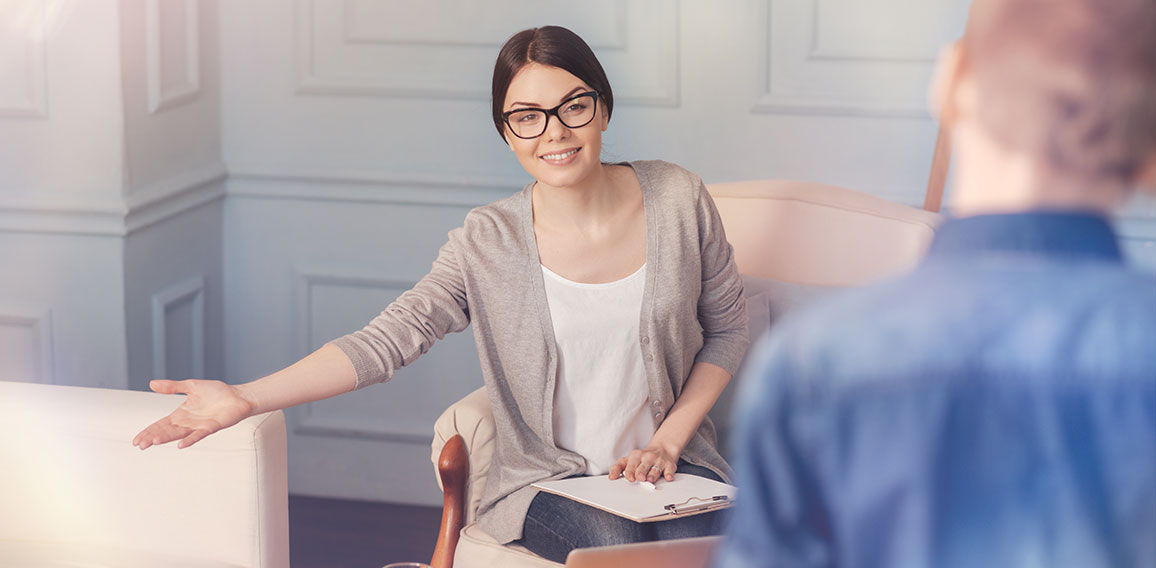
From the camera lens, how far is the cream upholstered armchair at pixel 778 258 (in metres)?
2.04

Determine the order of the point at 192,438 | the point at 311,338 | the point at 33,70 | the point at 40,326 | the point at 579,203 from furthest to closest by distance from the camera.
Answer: the point at 311,338 < the point at 40,326 < the point at 33,70 < the point at 579,203 < the point at 192,438

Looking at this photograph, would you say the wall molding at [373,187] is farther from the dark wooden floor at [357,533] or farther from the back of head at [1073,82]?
the back of head at [1073,82]

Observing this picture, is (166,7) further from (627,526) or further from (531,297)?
(627,526)

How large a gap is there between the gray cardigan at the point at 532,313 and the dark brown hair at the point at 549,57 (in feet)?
0.66

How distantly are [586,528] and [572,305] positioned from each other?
362mm

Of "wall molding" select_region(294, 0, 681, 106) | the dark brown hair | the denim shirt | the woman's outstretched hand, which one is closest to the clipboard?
the woman's outstretched hand

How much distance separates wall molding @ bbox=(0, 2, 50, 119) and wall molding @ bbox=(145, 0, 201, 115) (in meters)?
0.21

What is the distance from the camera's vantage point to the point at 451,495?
6.61 feet

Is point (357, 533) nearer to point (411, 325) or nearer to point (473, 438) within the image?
point (473, 438)

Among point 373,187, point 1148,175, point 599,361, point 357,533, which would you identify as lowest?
point 357,533

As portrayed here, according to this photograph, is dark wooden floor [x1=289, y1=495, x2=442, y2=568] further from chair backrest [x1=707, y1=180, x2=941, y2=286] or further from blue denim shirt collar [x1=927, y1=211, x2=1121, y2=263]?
blue denim shirt collar [x1=927, y1=211, x2=1121, y2=263]

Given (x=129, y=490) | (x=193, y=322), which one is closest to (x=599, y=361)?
(x=129, y=490)

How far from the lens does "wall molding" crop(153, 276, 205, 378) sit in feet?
9.34

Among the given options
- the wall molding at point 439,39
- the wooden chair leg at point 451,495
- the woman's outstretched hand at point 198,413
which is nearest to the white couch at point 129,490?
the woman's outstretched hand at point 198,413
